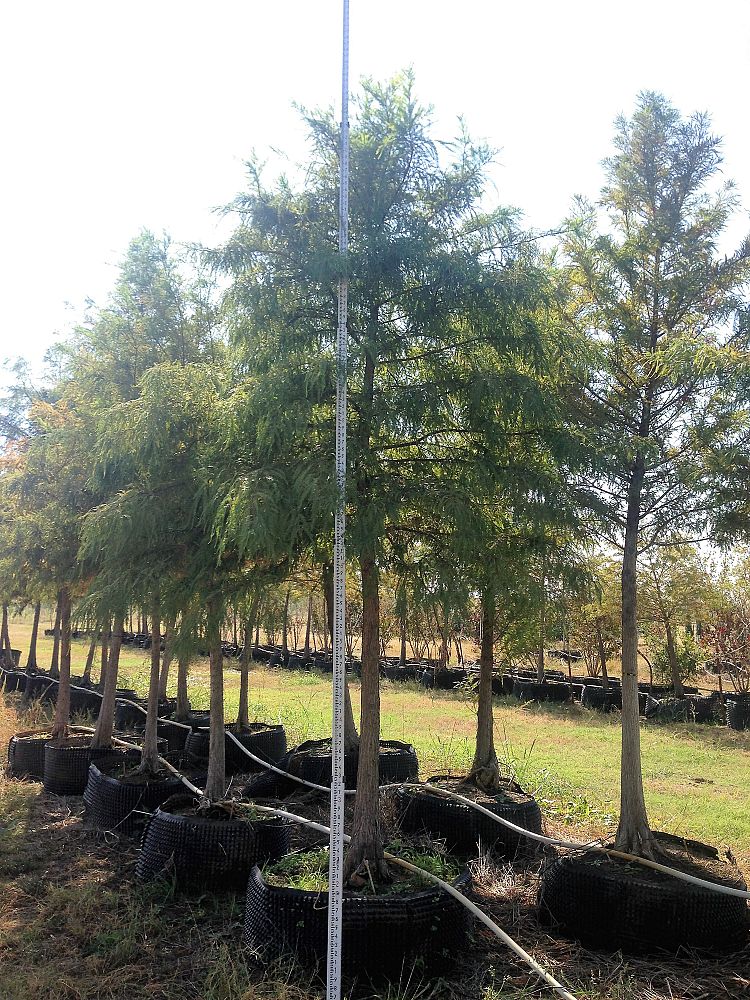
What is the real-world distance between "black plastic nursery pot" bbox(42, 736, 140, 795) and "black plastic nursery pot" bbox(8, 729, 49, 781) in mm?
652

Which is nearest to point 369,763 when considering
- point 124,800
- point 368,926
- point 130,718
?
point 368,926

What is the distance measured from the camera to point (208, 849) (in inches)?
197

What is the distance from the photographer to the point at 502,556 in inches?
165

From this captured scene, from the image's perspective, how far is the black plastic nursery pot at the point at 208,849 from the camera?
4.98m

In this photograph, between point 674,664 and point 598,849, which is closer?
point 598,849

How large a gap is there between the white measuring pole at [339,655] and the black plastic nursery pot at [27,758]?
6.22 meters

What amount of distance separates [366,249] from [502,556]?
1.78 metres

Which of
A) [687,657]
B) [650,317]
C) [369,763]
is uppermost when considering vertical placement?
[650,317]

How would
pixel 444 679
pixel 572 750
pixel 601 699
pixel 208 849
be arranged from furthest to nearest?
pixel 444 679
pixel 601 699
pixel 572 750
pixel 208 849

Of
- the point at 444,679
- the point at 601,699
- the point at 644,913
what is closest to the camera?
the point at 644,913

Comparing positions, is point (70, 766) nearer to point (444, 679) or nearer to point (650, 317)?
point (650, 317)

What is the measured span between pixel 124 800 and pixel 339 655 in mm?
4270

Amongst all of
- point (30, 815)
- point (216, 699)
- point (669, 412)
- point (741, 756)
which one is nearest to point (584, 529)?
point (669, 412)

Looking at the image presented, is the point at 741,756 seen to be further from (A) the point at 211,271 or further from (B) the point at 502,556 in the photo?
(A) the point at 211,271
